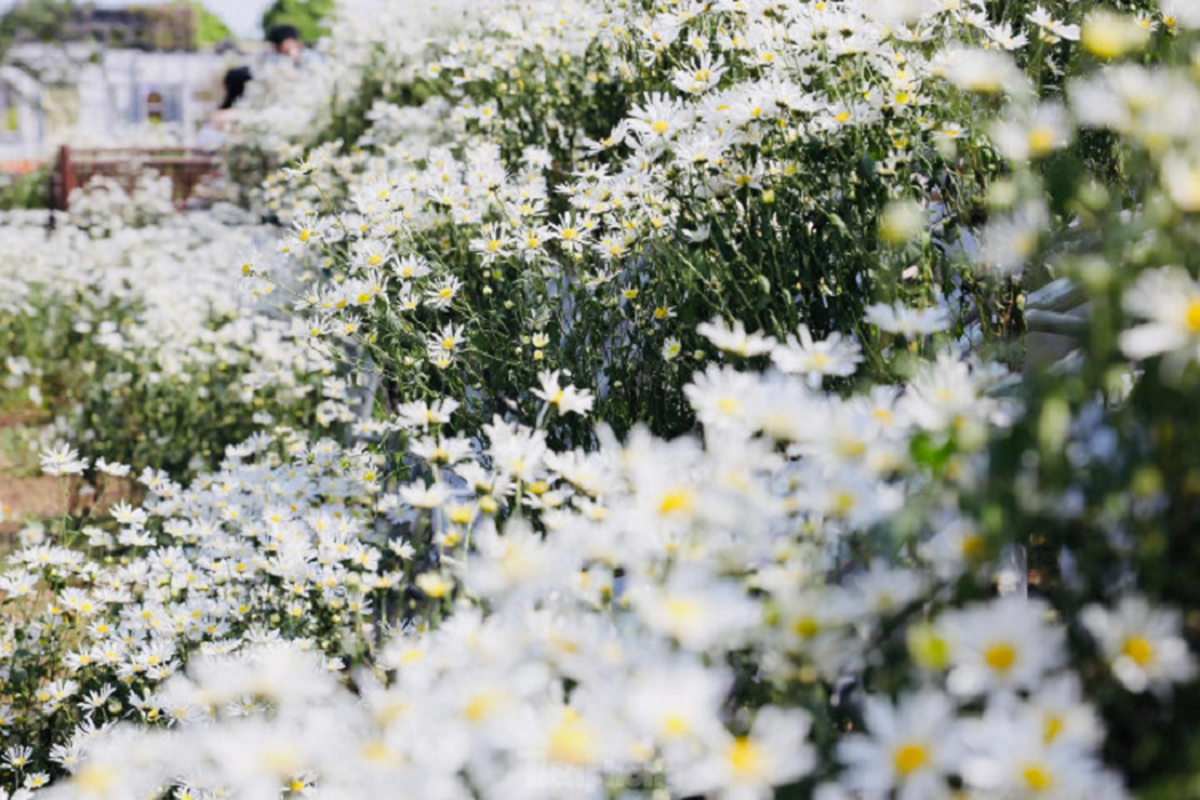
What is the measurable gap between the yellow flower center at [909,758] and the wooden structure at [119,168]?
31.1ft

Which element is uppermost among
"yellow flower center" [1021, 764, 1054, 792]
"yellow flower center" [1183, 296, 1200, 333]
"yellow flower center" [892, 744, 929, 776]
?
"yellow flower center" [1183, 296, 1200, 333]

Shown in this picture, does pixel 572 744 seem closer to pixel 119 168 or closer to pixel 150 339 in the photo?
pixel 150 339

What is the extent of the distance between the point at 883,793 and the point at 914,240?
46.4 inches

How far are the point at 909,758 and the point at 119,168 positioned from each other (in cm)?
1002

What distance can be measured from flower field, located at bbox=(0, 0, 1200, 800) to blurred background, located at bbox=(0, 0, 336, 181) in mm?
7784

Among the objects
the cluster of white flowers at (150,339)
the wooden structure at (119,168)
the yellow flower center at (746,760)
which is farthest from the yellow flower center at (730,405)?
the wooden structure at (119,168)

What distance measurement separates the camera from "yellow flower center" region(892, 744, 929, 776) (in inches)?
35.1

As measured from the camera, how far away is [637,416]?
2.39 metres

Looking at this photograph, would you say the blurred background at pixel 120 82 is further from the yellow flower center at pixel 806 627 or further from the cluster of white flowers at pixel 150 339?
the yellow flower center at pixel 806 627

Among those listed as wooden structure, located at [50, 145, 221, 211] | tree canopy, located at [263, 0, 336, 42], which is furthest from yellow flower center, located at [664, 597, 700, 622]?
tree canopy, located at [263, 0, 336, 42]

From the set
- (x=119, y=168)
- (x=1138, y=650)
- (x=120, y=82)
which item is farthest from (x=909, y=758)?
(x=120, y=82)

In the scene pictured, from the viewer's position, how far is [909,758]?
896 mm

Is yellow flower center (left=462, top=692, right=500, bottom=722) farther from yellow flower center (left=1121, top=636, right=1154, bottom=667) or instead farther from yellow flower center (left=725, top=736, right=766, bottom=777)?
yellow flower center (left=1121, top=636, right=1154, bottom=667)

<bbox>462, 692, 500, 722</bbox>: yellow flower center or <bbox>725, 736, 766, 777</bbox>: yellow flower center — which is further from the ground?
<bbox>462, 692, 500, 722</bbox>: yellow flower center
